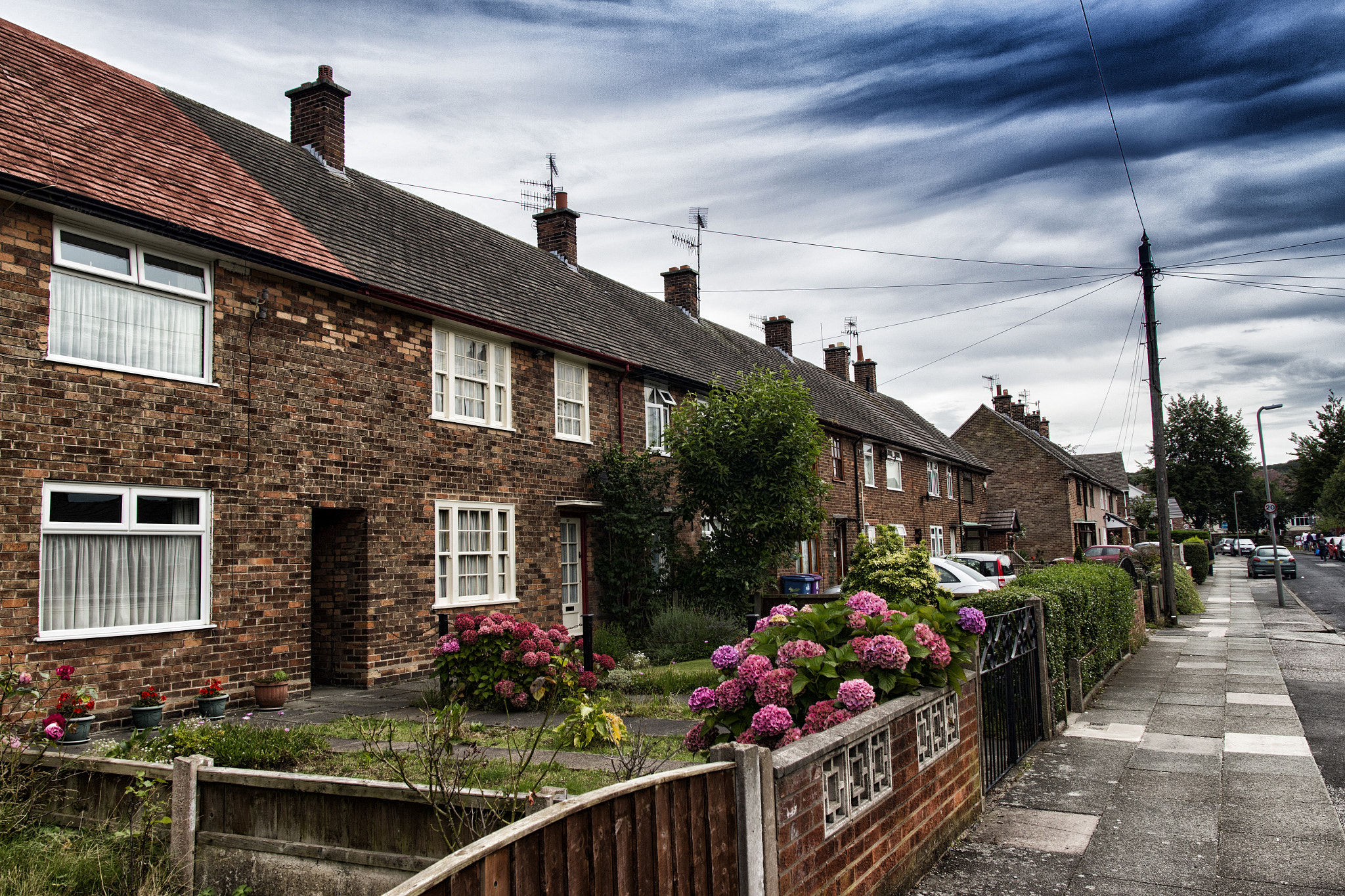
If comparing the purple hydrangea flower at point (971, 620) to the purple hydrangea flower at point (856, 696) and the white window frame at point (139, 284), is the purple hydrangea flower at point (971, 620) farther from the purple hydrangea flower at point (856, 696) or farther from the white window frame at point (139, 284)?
the white window frame at point (139, 284)

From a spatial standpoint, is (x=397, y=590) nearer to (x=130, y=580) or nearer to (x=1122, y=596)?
(x=130, y=580)

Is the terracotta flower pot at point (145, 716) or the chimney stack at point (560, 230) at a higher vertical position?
the chimney stack at point (560, 230)

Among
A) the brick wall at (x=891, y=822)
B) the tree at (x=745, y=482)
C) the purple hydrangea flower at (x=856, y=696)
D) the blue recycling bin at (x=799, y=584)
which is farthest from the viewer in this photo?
the blue recycling bin at (x=799, y=584)

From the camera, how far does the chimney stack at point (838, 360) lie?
1528 inches

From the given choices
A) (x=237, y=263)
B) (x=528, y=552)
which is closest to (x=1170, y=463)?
(x=528, y=552)

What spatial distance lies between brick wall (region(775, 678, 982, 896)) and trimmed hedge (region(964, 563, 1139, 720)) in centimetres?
221

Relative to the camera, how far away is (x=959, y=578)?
59.0ft

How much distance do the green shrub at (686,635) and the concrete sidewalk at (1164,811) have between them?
5.86m

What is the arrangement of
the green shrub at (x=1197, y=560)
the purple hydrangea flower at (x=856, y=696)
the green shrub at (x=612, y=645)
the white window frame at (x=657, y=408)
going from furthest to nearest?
1. the green shrub at (x=1197, y=560)
2. the white window frame at (x=657, y=408)
3. the green shrub at (x=612, y=645)
4. the purple hydrangea flower at (x=856, y=696)

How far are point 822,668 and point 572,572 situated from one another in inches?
470

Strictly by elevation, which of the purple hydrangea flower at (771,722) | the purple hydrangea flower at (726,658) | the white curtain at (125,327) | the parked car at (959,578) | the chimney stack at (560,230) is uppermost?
the chimney stack at (560,230)

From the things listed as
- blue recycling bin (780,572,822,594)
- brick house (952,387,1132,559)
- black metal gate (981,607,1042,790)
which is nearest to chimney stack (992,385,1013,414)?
brick house (952,387,1132,559)

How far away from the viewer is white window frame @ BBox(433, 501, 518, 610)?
528 inches

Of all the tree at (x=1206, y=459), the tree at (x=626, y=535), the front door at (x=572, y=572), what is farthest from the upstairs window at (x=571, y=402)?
the tree at (x=1206, y=459)
